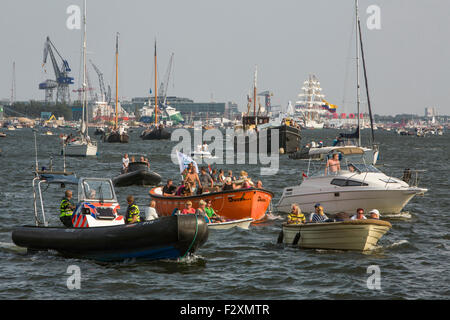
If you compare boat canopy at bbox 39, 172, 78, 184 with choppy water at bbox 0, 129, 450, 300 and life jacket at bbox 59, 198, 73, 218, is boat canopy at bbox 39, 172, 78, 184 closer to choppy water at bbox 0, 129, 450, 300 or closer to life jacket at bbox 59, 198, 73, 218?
life jacket at bbox 59, 198, 73, 218

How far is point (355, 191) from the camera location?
26500 millimetres

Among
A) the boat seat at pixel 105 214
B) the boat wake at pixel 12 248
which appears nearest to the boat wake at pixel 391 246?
the boat seat at pixel 105 214

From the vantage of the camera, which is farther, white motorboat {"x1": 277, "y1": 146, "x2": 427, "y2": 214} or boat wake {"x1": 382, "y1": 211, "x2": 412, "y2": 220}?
boat wake {"x1": 382, "y1": 211, "x2": 412, "y2": 220}

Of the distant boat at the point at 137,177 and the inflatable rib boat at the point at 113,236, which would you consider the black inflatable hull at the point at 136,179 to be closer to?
the distant boat at the point at 137,177

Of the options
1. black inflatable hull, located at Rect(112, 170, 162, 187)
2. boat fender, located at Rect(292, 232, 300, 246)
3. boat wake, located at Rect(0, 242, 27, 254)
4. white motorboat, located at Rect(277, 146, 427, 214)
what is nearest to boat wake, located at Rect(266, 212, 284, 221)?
white motorboat, located at Rect(277, 146, 427, 214)

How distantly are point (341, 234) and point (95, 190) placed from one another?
7.70 metres

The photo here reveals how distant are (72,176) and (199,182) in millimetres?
5981

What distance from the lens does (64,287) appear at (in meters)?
16.5

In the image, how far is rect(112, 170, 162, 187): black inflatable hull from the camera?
131 feet

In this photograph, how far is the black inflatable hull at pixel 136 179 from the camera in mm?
40000

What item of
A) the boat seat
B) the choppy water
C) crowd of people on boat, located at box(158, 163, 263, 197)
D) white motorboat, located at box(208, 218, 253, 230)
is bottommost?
the choppy water

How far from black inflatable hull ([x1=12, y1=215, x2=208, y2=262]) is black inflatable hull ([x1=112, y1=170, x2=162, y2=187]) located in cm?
2100

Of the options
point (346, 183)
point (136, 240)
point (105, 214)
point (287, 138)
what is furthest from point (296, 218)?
point (287, 138)
